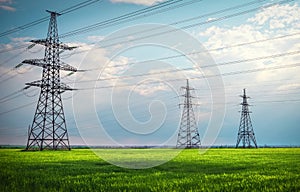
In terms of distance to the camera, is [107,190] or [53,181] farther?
[53,181]

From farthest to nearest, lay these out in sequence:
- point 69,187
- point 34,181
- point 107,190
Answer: point 34,181 < point 69,187 < point 107,190

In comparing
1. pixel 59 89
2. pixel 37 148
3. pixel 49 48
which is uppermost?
pixel 49 48

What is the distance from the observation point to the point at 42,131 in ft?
149

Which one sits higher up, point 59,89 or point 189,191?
point 59,89

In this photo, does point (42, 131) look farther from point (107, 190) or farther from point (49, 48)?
point (107, 190)

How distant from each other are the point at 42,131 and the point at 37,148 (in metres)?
6.83

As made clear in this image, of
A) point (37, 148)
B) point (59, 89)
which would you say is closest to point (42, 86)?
point (59, 89)

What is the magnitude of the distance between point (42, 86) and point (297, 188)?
44.7 metres

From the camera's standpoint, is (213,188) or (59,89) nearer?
(213,188)

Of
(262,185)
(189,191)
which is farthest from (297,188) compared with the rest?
(189,191)

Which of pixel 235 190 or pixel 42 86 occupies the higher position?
pixel 42 86

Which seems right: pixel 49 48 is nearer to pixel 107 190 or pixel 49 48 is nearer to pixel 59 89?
pixel 59 89

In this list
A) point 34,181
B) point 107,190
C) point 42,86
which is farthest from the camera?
point 42,86

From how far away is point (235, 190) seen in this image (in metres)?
9.61
